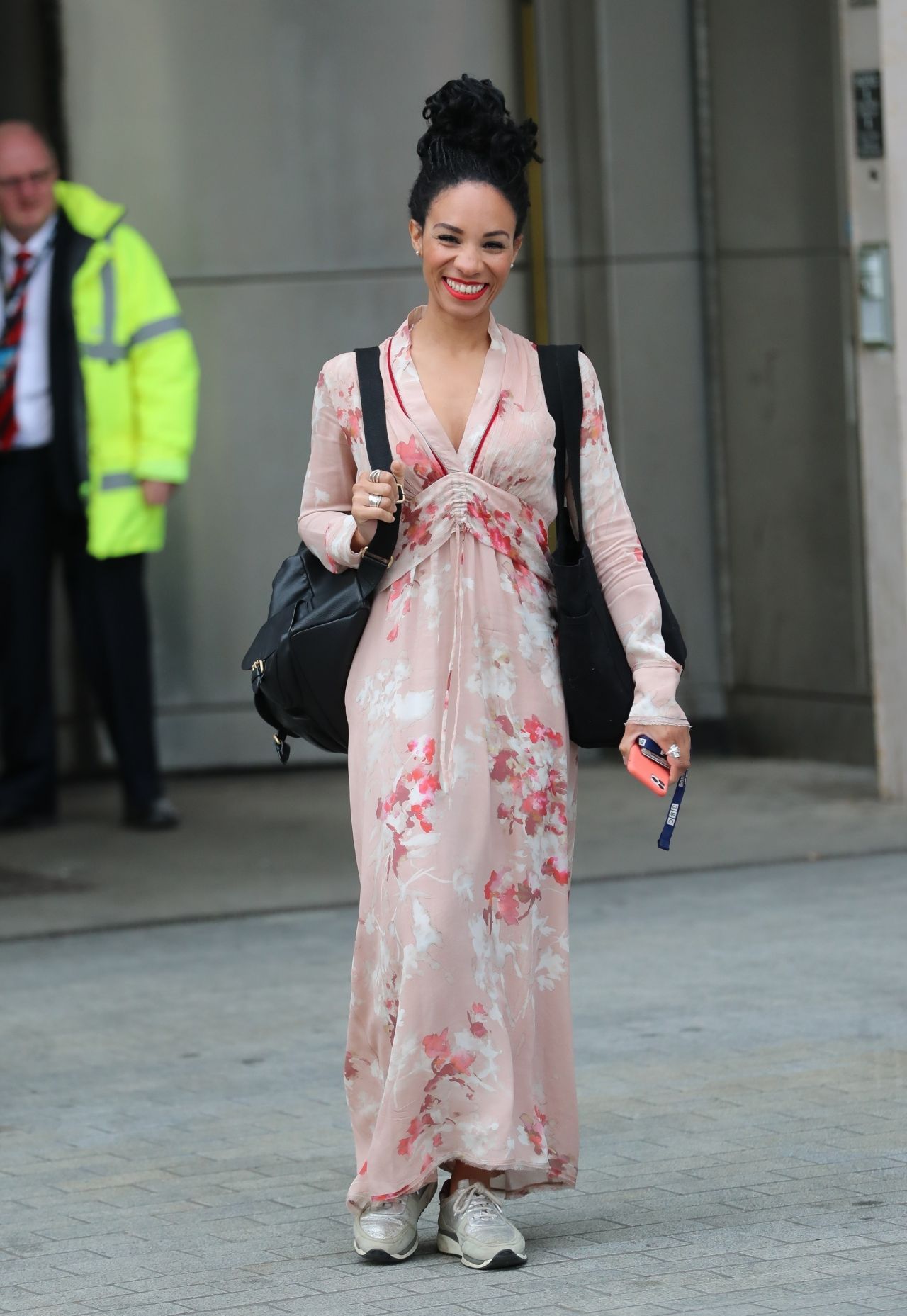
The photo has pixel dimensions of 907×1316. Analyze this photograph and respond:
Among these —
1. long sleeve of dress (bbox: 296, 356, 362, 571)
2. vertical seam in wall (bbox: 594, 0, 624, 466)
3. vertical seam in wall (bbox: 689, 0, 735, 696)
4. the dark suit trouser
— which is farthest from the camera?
vertical seam in wall (bbox: 689, 0, 735, 696)

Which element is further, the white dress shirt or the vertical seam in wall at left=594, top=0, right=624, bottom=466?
the vertical seam in wall at left=594, top=0, right=624, bottom=466

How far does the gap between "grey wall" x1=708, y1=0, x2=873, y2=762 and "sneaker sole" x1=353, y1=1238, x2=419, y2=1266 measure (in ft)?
18.1

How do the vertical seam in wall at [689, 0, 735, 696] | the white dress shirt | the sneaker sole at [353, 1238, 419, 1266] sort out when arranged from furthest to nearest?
1. the vertical seam in wall at [689, 0, 735, 696]
2. the white dress shirt
3. the sneaker sole at [353, 1238, 419, 1266]

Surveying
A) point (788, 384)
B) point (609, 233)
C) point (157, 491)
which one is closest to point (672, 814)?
point (157, 491)

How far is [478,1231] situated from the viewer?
4.08 metres

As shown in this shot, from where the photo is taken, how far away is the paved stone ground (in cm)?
401

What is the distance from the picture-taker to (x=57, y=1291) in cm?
405

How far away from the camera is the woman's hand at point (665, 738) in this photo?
411 centimetres

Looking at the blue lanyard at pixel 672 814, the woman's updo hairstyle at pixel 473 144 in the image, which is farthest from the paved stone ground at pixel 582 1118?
the woman's updo hairstyle at pixel 473 144

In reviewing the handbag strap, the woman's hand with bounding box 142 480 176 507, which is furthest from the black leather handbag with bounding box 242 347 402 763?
the woman's hand with bounding box 142 480 176 507

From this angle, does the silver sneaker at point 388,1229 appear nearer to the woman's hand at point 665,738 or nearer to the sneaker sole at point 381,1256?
the sneaker sole at point 381,1256

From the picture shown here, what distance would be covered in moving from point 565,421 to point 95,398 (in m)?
4.42

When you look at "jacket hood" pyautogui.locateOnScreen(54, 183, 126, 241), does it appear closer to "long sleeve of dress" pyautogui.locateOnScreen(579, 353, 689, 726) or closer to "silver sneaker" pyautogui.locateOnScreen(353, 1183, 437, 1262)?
"long sleeve of dress" pyautogui.locateOnScreen(579, 353, 689, 726)

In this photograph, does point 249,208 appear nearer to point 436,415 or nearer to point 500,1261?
point 436,415
